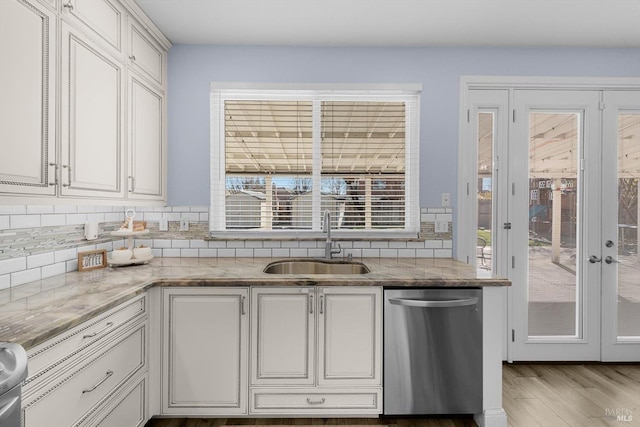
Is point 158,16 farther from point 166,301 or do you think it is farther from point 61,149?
point 166,301

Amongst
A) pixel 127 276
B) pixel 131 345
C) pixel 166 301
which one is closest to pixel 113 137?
pixel 127 276

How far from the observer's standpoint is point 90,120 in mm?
1880

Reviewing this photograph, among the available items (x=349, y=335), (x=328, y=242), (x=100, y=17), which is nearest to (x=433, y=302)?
(x=349, y=335)

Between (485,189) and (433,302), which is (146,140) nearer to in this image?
(433,302)

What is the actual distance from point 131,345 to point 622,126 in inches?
155

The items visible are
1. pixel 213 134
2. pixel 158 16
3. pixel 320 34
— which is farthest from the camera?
pixel 213 134

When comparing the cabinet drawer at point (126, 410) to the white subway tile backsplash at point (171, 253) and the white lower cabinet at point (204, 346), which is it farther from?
the white subway tile backsplash at point (171, 253)

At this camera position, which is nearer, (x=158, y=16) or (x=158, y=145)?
(x=158, y=16)

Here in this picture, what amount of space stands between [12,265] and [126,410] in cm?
95

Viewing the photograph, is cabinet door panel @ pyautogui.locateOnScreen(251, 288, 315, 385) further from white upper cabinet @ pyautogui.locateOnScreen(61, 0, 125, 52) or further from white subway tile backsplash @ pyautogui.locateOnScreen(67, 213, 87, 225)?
white upper cabinet @ pyautogui.locateOnScreen(61, 0, 125, 52)

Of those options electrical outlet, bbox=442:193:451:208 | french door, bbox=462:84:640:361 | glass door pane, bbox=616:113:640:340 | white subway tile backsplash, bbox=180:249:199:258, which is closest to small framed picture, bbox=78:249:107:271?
white subway tile backsplash, bbox=180:249:199:258

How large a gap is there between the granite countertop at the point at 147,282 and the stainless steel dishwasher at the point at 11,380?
0.09 meters

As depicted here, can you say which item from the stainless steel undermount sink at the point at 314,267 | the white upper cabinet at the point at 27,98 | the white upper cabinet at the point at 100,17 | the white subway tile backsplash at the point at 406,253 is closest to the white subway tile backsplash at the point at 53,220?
the white upper cabinet at the point at 27,98

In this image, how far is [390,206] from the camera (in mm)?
2908
